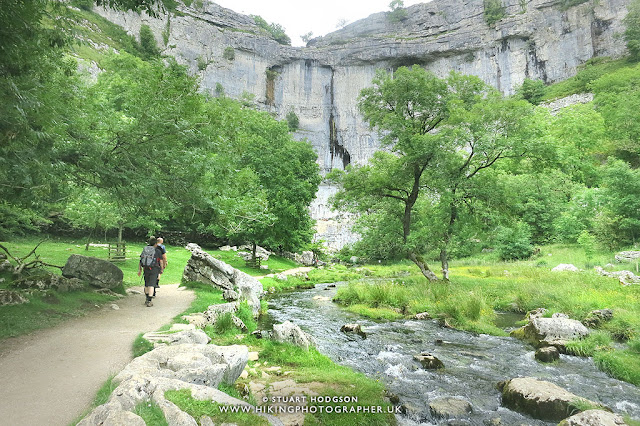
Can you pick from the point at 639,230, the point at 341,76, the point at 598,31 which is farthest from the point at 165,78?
the point at 598,31

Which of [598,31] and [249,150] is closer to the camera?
[249,150]

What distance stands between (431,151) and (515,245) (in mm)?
17289

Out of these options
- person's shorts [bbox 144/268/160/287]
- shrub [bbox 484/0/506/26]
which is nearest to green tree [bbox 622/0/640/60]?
shrub [bbox 484/0/506/26]

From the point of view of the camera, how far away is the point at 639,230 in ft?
66.9

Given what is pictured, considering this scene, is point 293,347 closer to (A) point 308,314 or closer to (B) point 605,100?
(A) point 308,314

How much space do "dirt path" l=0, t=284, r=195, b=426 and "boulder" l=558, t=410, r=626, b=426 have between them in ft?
19.7

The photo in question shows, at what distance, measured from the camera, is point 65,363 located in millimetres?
4875

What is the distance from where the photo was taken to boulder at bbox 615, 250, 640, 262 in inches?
717

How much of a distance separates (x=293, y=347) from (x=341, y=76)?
70940 mm

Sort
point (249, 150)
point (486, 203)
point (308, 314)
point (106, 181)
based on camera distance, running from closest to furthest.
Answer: point (106, 181) < point (308, 314) < point (486, 203) < point (249, 150)

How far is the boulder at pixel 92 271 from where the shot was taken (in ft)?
31.3

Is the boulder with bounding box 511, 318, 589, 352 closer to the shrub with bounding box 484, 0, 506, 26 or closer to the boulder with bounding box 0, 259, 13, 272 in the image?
the boulder with bounding box 0, 259, 13, 272

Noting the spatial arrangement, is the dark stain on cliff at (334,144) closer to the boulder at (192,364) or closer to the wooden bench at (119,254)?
the wooden bench at (119,254)

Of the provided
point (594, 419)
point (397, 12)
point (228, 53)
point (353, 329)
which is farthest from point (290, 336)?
point (397, 12)
